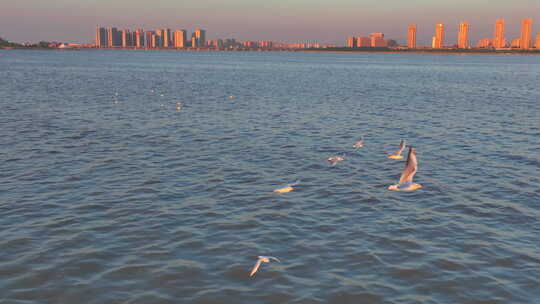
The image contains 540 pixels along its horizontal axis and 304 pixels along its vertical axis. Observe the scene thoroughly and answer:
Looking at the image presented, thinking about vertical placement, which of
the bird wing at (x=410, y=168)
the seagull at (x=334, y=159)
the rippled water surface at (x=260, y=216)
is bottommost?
the rippled water surface at (x=260, y=216)

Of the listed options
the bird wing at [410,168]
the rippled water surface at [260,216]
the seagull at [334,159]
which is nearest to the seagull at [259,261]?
the rippled water surface at [260,216]

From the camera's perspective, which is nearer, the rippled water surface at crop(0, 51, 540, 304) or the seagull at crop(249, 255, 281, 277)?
the rippled water surface at crop(0, 51, 540, 304)

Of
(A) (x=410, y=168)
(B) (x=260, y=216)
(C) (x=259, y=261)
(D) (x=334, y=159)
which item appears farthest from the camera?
(D) (x=334, y=159)

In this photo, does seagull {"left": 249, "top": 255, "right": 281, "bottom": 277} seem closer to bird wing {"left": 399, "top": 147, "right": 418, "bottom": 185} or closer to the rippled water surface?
the rippled water surface

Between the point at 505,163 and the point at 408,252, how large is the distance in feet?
40.8

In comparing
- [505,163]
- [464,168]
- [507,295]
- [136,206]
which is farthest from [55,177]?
[505,163]

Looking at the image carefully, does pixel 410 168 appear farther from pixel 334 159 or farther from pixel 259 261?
pixel 334 159

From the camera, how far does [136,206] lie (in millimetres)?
14922

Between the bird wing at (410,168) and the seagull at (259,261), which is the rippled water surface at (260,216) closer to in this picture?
the seagull at (259,261)

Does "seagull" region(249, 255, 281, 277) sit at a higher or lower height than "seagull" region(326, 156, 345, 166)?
lower

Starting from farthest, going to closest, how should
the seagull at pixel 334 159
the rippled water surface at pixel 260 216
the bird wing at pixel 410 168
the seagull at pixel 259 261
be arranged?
the seagull at pixel 334 159 < the bird wing at pixel 410 168 < the seagull at pixel 259 261 < the rippled water surface at pixel 260 216

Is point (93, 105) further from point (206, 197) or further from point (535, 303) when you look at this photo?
point (535, 303)

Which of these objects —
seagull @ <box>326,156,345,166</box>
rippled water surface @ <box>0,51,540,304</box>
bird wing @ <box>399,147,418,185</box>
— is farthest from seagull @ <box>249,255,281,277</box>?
seagull @ <box>326,156,345,166</box>

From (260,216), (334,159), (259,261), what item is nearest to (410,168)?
(259,261)
